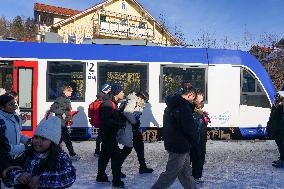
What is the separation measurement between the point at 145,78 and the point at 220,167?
473 cm

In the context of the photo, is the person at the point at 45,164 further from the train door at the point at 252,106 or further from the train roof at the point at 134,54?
the train door at the point at 252,106

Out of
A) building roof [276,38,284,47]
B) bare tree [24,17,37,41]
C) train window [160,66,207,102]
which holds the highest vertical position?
bare tree [24,17,37,41]

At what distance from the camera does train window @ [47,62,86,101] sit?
1230cm

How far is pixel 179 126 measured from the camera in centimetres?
558

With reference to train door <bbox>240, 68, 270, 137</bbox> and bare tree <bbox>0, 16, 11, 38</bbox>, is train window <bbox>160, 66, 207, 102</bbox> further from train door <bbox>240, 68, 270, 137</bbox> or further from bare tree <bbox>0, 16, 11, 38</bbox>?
bare tree <bbox>0, 16, 11, 38</bbox>

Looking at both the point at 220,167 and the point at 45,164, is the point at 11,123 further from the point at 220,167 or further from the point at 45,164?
the point at 220,167

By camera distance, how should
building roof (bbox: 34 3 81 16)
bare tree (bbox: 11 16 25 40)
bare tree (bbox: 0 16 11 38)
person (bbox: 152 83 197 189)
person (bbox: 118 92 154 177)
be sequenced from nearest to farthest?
person (bbox: 152 83 197 189) → person (bbox: 118 92 154 177) → building roof (bbox: 34 3 81 16) → bare tree (bbox: 11 16 25 40) → bare tree (bbox: 0 16 11 38)

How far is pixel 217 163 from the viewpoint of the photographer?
9.21m

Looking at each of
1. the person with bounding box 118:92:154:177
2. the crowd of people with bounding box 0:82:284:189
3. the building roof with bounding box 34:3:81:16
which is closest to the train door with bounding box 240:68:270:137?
the crowd of people with bounding box 0:82:284:189

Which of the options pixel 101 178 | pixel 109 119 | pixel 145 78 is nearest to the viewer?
pixel 109 119

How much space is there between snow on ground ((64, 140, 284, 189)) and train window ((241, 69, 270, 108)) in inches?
56.4

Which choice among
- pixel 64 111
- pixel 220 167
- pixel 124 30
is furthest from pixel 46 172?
pixel 124 30

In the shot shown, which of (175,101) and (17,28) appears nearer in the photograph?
(175,101)

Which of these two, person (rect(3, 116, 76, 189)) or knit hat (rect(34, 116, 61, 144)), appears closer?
person (rect(3, 116, 76, 189))
